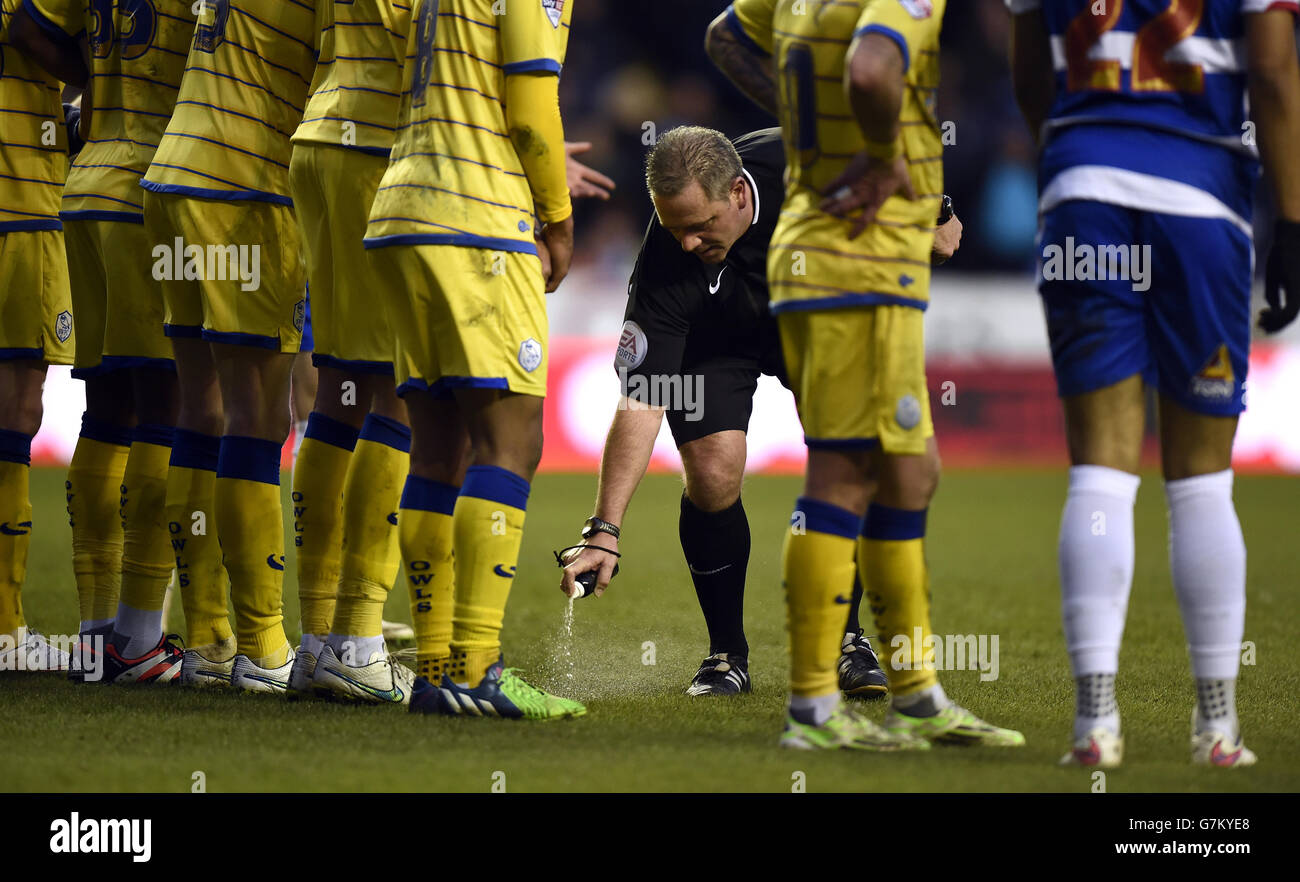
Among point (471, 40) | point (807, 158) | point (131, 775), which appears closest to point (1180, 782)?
point (807, 158)

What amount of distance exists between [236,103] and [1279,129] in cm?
299

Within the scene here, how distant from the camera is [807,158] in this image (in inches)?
144

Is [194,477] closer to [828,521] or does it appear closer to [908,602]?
[828,521]

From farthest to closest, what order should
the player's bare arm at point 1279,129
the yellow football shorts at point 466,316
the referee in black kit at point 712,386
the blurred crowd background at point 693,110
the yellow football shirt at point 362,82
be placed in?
1. the blurred crowd background at point 693,110
2. the referee in black kit at point 712,386
3. the yellow football shirt at point 362,82
4. the yellow football shorts at point 466,316
5. the player's bare arm at point 1279,129

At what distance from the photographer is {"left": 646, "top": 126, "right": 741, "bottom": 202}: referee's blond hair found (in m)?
4.40

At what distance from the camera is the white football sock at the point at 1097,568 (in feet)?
11.1

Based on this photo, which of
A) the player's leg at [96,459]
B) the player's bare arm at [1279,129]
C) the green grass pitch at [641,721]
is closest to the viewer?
the green grass pitch at [641,721]

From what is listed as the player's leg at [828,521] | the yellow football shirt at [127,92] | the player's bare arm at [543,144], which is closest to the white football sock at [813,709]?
the player's leg at [828,521]

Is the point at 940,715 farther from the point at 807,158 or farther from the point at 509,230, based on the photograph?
the point at 509,230

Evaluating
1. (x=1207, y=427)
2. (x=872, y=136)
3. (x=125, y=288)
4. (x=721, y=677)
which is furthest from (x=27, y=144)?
(x=1207, y=427)

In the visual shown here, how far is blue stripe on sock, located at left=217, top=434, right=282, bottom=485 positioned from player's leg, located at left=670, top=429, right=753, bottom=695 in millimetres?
1348

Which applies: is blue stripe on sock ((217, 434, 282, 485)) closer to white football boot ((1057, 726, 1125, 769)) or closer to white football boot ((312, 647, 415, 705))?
white football boot ((312, 647, 415, 705))

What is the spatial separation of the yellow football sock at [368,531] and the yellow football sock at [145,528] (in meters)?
0.80

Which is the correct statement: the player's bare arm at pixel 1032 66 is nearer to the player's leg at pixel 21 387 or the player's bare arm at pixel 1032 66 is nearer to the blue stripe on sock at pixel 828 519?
the blue stripe on sock at pixel 828 519
